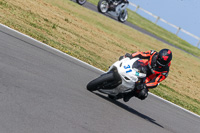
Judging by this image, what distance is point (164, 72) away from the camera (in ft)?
27.6

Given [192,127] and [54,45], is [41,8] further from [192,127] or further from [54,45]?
[192,127]

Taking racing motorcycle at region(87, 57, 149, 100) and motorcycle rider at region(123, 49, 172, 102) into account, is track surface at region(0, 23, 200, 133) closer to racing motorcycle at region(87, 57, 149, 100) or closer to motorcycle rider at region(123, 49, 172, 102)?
racing motorcycle at region(87, 57, 149, 100)

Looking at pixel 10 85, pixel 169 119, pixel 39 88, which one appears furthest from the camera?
pixel 169 119

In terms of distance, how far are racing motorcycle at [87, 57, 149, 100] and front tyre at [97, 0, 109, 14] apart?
16147 millimetres

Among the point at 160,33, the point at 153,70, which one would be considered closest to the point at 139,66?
the point at 153,70

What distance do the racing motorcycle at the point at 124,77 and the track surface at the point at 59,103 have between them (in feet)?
1.06

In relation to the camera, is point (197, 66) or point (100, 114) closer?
point (100, 114)

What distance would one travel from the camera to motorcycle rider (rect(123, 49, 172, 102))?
8.09 meters

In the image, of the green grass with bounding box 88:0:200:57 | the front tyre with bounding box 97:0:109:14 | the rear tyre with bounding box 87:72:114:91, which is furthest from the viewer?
the green grass with bounding box 88:0:200:57

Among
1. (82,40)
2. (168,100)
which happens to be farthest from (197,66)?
(168,100)

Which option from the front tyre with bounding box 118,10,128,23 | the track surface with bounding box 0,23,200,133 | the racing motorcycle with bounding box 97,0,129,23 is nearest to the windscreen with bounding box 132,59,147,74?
the track surface with bounding box 0,23,200,133

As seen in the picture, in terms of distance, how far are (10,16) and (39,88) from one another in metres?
8.29

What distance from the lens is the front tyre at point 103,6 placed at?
2414 centimetres

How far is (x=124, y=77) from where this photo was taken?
319 inches
